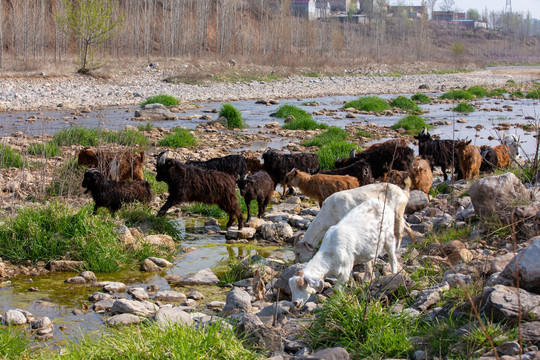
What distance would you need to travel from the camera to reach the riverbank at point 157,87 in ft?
89.9

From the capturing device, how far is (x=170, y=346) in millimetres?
4172

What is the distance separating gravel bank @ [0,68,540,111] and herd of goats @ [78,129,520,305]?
15303 millimetres

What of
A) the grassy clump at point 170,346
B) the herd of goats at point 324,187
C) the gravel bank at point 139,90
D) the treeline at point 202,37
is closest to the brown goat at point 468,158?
the herd of goats at point 324,187

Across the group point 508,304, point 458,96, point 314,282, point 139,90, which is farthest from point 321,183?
point 458,96

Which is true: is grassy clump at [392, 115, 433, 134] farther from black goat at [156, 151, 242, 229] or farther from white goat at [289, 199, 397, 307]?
white goat at [289, 199, 397, 307]

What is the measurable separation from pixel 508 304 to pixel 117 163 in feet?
26.5

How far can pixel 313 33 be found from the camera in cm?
6669

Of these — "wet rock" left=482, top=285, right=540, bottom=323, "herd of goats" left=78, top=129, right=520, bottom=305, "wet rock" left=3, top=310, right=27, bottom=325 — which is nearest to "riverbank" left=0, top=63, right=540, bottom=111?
"herd of goats" left=78, top=129, right=520, bottom=305

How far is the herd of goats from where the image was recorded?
5.73 meters

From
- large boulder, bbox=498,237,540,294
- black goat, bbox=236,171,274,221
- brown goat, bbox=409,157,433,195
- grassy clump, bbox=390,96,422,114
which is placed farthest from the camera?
grassy clump, bbox=390,96,422,114

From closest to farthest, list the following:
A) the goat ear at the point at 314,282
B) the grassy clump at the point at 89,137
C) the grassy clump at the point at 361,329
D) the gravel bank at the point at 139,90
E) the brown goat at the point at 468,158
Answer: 1. the grassy clump at the point at 361,329
2. the goat ear at the point at 314,282
3. the brown goat at the point at 468,158
4. the grassy clump at the point at 89,137
5. the gravel bank at the point at 139,90

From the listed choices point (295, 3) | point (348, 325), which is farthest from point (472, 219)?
point (295, 3)

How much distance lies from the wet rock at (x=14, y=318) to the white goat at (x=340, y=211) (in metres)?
3.05

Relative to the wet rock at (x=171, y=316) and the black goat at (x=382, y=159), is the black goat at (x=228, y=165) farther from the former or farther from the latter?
the wet rock at (x=171, y=316)
